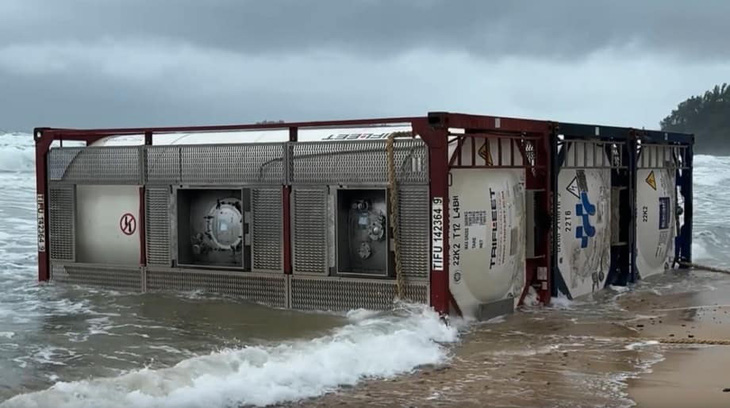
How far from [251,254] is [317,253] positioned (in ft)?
3.08

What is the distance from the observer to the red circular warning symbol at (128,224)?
12203 millimetres

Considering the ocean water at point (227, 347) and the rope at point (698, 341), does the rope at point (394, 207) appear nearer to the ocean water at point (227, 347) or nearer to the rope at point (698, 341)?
the ocean water at point (227, 347)

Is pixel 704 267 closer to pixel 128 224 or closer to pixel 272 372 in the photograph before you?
pixel 128 224

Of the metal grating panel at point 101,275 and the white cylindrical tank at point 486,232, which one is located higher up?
the white cylindrical tank at point 486,232

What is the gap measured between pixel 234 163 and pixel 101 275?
8.74 ft

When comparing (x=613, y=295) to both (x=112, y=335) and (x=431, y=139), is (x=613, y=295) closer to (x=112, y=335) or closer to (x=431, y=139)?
(x=431, y=139)

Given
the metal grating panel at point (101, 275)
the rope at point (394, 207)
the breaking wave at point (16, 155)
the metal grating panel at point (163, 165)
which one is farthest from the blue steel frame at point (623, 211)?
the breaking wave at point (16, 155)

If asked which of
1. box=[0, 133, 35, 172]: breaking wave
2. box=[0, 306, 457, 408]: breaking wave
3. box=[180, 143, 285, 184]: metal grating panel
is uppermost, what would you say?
box=[0, 133, 35, 172]: breaking wave

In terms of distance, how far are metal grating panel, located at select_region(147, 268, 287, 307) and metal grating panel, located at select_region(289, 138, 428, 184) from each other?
1.27 meters

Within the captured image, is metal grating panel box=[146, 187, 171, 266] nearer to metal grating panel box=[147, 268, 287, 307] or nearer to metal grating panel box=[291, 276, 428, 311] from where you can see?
metal grating panel box=[147, 268, 287, 307]

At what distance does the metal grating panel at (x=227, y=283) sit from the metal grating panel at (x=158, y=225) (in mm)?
179

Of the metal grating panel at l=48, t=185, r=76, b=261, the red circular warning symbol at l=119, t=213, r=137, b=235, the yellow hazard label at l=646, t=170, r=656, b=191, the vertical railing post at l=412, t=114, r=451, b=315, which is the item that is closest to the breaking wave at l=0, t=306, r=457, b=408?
the vertical railing post at l=412, t=114, r=451, b=315

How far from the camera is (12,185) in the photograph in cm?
3139

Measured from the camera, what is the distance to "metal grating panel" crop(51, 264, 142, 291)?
12164 mm
